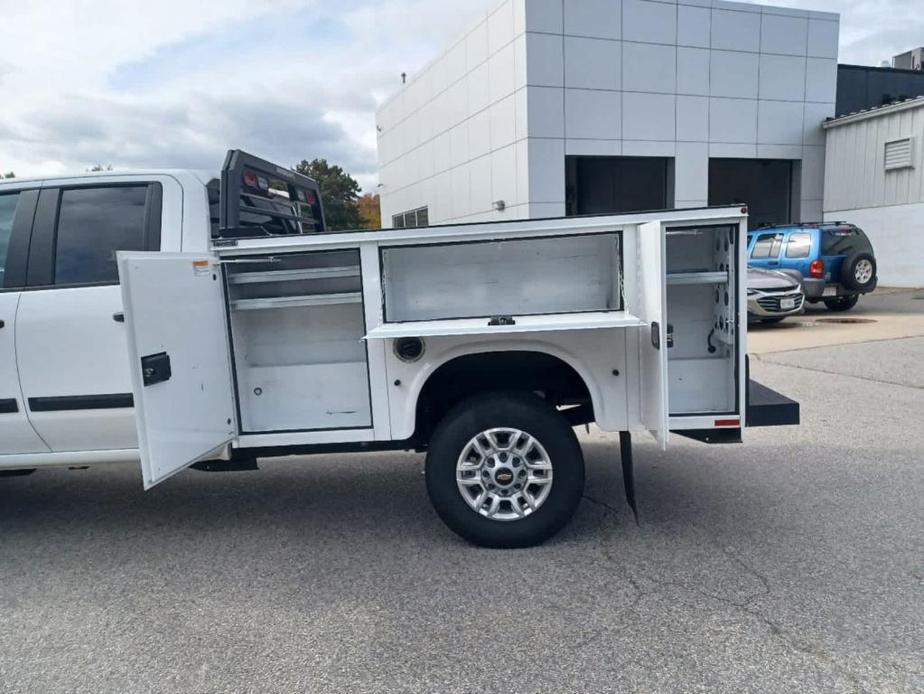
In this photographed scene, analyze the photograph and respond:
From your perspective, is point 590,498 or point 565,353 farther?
point 590,498

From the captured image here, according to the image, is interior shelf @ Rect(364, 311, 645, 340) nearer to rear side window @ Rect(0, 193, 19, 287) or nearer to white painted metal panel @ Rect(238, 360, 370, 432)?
white painted metal panel @ Rect(238, 360, 370, 432)

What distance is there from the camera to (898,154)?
64.3 ft

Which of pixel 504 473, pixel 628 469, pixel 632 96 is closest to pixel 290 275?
pixel 504 473

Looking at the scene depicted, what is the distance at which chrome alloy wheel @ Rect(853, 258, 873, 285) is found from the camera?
47.4ft

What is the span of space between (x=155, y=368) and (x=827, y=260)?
47.8 feet

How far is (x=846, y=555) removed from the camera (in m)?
3.70

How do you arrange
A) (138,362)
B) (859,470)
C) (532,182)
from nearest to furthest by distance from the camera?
(138,362) → (859,470) → (532,182)

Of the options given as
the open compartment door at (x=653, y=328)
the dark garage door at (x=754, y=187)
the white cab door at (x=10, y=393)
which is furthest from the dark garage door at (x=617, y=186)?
the white cab door at (x=10, y=393)

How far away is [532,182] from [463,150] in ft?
16.0

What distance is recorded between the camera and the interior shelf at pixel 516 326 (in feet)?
11.5

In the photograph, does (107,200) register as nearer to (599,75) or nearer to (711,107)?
(599,75)

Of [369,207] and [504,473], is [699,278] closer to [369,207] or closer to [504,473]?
[504,473]

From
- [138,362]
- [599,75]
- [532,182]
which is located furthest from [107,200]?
[599,75]

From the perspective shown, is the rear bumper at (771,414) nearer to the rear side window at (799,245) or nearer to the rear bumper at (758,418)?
the rear bumper at (758,418)
